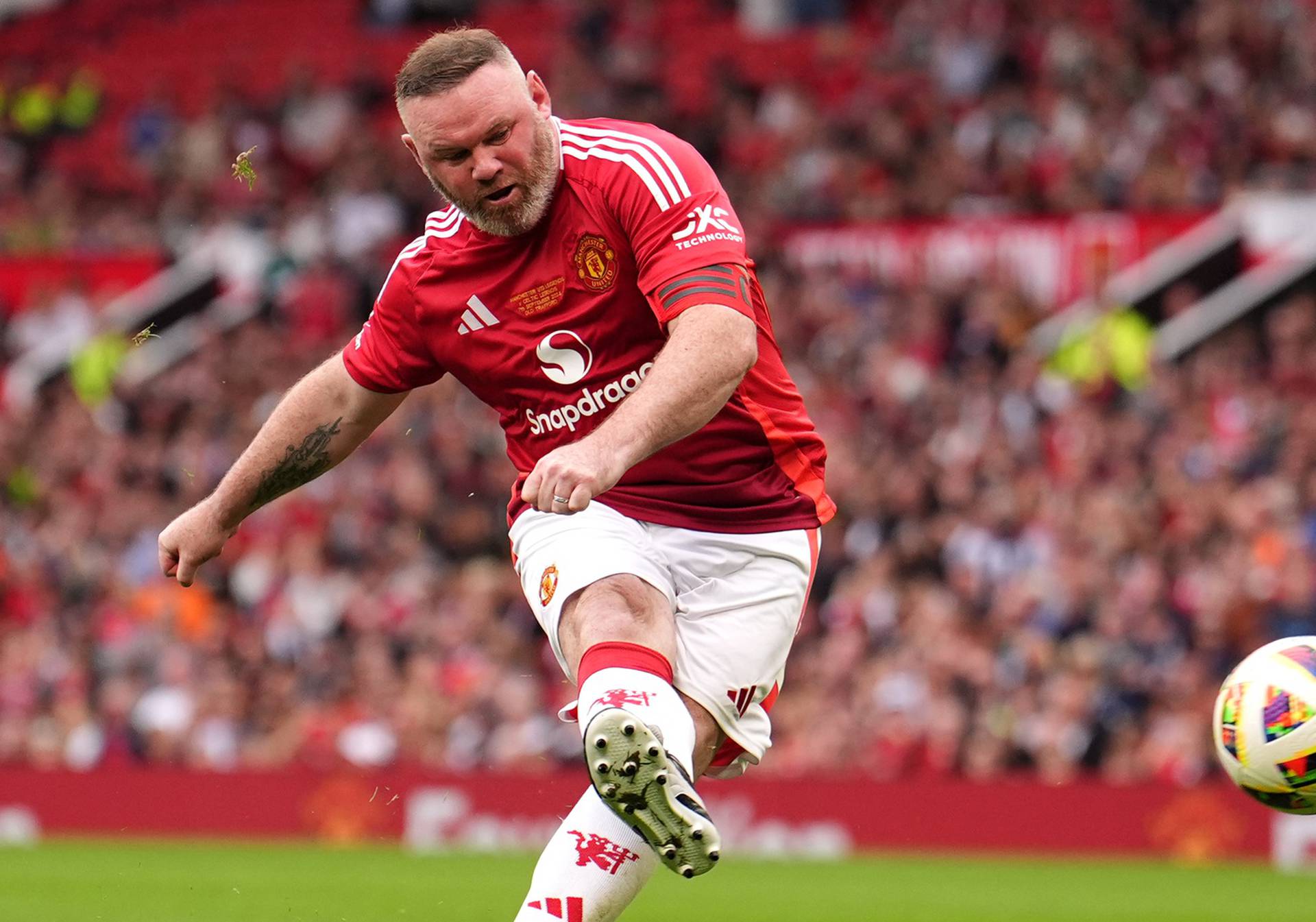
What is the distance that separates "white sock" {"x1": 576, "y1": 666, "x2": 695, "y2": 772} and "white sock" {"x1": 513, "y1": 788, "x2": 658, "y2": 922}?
1.24 feet

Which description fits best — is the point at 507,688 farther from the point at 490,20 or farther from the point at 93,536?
the point at 490,20

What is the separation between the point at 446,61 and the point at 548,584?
135 cm

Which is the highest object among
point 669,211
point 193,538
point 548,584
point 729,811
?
point 729,811

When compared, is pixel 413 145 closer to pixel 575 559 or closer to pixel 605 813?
pixel 575 559

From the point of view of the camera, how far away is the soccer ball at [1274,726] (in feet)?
20.8

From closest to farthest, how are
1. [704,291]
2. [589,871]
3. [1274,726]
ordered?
[704,291], [589,871], [1274,726]

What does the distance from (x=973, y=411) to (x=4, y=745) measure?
850cm

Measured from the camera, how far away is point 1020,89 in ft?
62.5

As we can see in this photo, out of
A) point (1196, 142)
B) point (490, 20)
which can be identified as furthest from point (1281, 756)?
point (490, 20)

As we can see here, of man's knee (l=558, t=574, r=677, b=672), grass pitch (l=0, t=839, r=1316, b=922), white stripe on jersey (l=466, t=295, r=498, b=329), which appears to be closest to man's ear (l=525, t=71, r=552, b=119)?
white stripe on jersey (l=466, t=295, r=498, b=329)

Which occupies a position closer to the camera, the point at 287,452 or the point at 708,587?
the point at 708,587

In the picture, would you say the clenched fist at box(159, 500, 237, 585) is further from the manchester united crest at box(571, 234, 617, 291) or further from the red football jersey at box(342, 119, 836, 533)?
the manchester united crest at box(571, 234, 617, 291)

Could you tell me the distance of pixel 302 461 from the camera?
6008 mm

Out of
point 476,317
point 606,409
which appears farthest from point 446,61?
point 606,409
